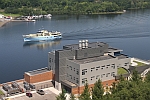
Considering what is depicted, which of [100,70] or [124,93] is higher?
[124,93]

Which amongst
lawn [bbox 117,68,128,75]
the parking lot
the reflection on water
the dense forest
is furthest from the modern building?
the dense forest

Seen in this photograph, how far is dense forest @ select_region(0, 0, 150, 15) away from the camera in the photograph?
98.2ft

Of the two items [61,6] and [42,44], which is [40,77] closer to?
[42,44]

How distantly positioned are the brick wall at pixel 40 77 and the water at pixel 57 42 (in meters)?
1.63

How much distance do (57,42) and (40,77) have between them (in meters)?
8.82

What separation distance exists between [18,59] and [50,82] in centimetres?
448

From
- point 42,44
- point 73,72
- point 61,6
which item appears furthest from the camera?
point 61,6

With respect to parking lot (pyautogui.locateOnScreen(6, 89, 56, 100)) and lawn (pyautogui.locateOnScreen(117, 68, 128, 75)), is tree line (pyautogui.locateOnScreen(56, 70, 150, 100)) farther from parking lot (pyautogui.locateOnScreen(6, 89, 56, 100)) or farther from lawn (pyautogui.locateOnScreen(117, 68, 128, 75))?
lawn (pyautogui.locateOnScreen(117, 68, 128, 75))

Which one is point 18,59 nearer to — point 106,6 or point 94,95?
point 94,95

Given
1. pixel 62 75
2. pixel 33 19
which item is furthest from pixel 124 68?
pixel 33 19

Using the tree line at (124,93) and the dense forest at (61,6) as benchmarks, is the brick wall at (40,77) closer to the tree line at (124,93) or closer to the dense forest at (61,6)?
the tree line at (124,93)

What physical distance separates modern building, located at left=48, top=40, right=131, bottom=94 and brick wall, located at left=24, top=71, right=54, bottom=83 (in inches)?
6.3

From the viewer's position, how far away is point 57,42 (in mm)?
18141

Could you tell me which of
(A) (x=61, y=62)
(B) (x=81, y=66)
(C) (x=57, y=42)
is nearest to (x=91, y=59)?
(B) (x=81, y=66)
